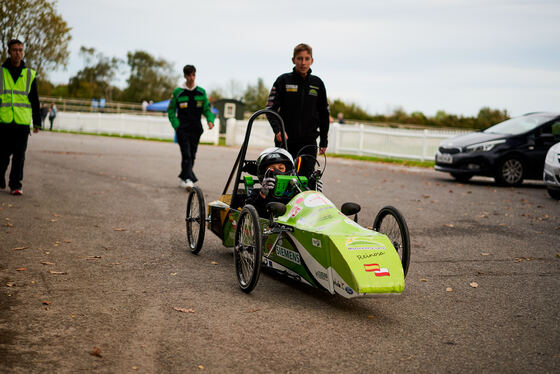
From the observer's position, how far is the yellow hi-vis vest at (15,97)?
372 inches

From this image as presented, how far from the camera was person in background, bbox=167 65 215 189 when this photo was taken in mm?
11547

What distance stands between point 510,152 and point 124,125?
29157 millimetres

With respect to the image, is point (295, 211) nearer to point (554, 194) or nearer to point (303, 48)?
point (303, 48)

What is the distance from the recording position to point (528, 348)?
4012 mm

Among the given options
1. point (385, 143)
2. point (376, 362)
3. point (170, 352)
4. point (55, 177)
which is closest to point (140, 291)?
point (170, 352)

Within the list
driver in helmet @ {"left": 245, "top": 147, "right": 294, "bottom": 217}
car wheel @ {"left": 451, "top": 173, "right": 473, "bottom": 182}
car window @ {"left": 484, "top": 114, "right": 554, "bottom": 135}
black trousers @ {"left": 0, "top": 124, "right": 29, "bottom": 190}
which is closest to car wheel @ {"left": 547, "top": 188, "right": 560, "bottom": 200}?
car window @ {"left": 484, "top": 114, "right": 554, "bottom": 135}

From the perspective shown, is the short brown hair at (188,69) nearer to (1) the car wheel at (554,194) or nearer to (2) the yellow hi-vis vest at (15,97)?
(2) the yellow hi-vis vest at (15,97)

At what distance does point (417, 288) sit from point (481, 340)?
1.34 meters

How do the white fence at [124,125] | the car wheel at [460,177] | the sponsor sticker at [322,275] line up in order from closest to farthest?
the sponsor sticker at [322,275]
the car wheel at [460,177]
the white fence at [124,125]

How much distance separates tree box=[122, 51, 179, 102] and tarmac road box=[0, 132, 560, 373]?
227ft

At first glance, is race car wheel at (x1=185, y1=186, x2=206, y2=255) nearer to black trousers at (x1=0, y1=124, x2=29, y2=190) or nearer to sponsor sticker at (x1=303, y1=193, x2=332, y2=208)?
sponsor sticker at (x1=303, y1=193, x2=332, y2=208)

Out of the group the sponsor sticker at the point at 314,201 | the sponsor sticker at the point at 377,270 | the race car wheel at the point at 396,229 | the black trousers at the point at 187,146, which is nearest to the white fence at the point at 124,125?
the black trousers at the point at 187,146

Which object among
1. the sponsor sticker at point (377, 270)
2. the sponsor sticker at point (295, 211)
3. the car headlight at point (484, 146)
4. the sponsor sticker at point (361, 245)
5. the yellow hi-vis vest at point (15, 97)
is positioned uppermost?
the yellow hi-vis vest at point (15, 97)

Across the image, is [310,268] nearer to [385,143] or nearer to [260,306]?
[260,306]
